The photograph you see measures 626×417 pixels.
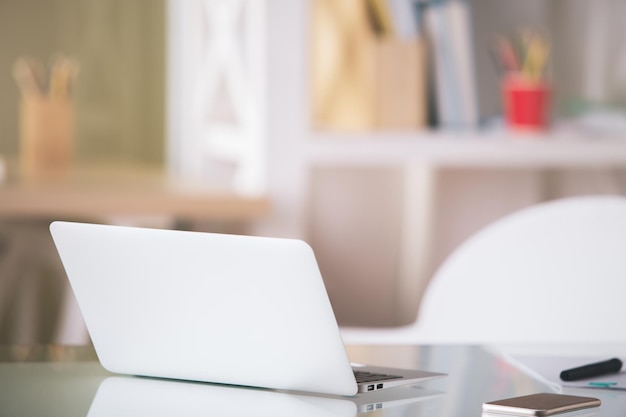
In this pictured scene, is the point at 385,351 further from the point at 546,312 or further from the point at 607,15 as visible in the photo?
the point at 607,15

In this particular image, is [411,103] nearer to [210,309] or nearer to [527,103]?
[527,103]

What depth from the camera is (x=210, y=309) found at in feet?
2.79

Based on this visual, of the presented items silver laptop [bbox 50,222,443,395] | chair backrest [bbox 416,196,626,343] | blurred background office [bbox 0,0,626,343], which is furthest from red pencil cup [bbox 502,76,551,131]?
silver laptop [bbox 50,222,443,395]

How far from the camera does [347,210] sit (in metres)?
2.28

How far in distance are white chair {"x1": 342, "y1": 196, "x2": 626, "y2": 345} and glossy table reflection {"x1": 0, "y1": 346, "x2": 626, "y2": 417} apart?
522 mm

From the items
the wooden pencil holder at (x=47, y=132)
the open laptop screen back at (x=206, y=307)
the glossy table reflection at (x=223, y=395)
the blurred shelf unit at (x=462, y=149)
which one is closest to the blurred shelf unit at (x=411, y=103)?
the blurred shelf unit at (x=462, y=149)

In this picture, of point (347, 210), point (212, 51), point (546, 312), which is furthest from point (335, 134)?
point (212, 51)

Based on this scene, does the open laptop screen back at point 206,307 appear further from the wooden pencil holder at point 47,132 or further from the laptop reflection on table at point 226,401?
the wooden pencil holder at point 47,132

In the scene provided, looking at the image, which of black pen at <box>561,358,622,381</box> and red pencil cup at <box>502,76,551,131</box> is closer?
black pen at <box>561,358,622,381</box>

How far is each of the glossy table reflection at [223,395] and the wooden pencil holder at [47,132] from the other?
6.68ft

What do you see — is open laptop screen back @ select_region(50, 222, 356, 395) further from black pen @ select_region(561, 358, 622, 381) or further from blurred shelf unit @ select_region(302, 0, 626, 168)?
blurred shelf unit @ select_region(302, 0, 626, 168)

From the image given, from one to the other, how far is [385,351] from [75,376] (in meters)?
0.33

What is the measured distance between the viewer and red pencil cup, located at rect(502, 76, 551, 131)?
2.27m

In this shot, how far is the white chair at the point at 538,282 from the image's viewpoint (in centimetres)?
154
